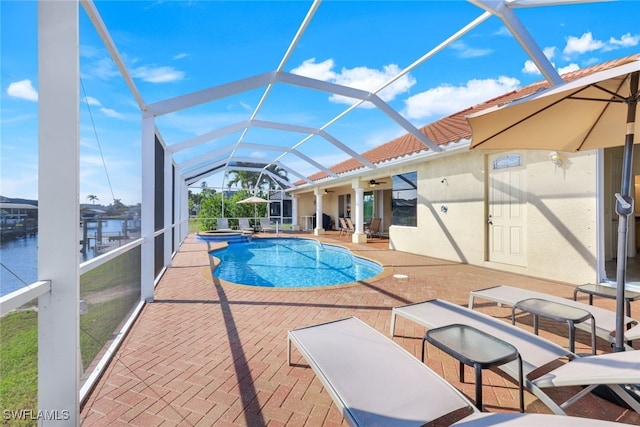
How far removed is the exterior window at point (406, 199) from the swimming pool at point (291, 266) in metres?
2.39

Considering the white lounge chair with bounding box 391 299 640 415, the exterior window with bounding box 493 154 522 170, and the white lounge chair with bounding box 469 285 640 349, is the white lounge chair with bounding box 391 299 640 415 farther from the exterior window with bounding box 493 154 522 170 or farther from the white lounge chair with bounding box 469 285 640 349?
the exterior window with bounding box 493 154 522 170

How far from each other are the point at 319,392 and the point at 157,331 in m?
2.40

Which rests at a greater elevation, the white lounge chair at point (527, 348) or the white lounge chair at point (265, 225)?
the white lounge chair at point (265, 225)

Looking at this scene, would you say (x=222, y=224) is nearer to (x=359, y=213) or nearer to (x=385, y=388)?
(x=359, y=213)

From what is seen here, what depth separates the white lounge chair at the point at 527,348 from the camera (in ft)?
5.60

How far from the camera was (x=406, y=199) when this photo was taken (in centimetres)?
1049

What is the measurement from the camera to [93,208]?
9.23 feet

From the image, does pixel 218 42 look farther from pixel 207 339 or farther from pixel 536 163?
pixel 536 163

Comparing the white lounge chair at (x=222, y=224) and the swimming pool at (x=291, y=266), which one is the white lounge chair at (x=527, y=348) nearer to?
the swimming pool at (x=291, y=266)

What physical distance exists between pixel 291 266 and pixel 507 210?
20.8 ft

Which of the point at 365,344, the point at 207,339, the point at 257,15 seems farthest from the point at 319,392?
the point at 257,15

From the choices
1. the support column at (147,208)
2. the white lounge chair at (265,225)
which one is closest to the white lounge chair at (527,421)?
the support column at (147,208)

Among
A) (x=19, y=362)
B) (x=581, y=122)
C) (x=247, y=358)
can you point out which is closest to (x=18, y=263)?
(x=19, y=362)

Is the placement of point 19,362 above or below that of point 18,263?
below
